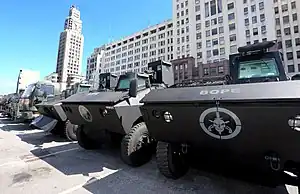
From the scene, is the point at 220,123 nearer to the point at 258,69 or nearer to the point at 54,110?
the point at 258,69

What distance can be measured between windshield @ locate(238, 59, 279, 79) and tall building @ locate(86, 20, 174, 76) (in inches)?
2263

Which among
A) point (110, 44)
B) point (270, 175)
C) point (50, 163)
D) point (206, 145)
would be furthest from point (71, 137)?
point (110, 44)

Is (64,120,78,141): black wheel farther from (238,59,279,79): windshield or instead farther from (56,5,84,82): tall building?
(56,5,84,82): tall building

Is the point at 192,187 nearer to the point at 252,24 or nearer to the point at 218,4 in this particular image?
the point at 252,24

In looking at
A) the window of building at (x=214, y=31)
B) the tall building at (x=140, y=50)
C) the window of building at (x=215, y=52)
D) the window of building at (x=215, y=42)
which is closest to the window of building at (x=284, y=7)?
the window of building at (x=214, y=31)

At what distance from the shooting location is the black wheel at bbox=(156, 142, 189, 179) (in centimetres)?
318

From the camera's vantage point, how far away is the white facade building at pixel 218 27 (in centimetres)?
4284

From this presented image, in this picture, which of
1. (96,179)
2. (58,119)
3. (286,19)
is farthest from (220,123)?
(286,19)

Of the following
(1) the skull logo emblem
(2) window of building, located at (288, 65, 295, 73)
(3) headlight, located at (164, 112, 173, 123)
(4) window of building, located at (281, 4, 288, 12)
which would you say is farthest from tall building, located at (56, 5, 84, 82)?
(1) the skull logo emblem

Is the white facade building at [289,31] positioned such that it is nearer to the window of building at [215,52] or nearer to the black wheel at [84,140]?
the window of building at [215,52]

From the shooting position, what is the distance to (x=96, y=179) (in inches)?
140

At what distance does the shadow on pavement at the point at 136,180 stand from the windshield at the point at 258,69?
181 centimetres

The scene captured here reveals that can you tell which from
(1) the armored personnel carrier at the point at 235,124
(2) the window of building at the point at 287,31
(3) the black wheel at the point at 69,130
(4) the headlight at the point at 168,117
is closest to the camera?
(1) the armored personnel carrier at the point at 235,124

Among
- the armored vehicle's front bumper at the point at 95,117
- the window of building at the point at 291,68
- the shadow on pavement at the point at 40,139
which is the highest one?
the window of building at the point at 291,68
